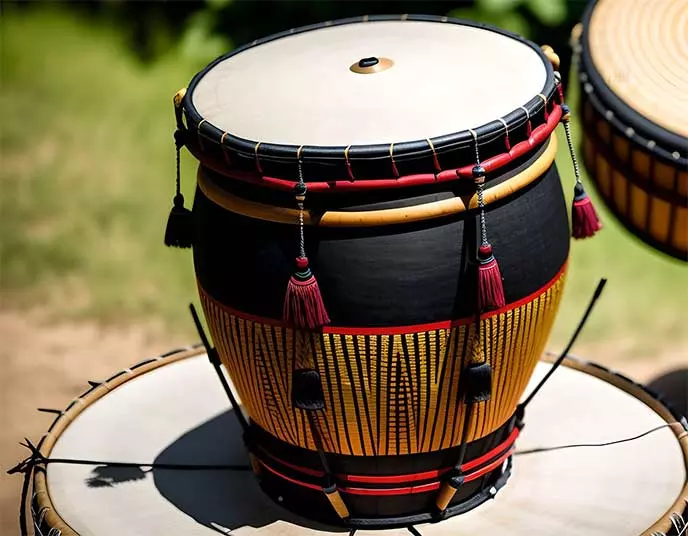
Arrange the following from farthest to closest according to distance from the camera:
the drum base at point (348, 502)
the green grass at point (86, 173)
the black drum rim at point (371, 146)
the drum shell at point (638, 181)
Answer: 1. the green grass at point (86, 173)
2. the drum shell at point (638, 181)
3. the drum base at point (348, 502)
4. the black drum rim at point (371, 146)

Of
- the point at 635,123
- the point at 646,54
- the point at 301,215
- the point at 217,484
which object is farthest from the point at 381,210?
the point at 646,54

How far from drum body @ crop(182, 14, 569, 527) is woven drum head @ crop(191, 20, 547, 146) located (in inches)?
0.8

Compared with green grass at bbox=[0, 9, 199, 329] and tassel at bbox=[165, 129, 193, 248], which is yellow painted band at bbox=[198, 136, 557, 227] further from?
green grass at bbox=[0, 9, 199, 329]

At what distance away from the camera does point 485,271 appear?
2977 mm

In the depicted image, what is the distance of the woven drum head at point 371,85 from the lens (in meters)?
3.03

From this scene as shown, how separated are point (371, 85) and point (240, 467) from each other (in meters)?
1.37

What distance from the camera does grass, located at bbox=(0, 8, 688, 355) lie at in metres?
6.48

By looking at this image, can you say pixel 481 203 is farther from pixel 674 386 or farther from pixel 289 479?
A: pixel 674 386

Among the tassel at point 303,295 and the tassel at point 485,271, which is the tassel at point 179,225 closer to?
the tassel at point 303,295

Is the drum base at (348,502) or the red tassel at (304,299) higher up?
the red tassel at (304,299)

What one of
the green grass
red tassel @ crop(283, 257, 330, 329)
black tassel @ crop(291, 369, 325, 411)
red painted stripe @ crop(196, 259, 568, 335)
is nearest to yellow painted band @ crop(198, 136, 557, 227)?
red tassel @ crop(283, 257, 330, 329)

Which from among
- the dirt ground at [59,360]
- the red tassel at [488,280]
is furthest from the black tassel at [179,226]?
the dirt ground at [59,360]

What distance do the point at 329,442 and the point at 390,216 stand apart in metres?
0.74

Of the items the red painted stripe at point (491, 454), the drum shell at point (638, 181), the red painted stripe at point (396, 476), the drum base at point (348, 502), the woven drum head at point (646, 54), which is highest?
the woven drum head at point (646, 54)
